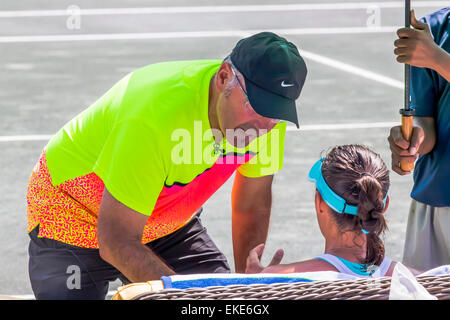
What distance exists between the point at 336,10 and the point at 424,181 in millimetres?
12963

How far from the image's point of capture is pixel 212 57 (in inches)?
492

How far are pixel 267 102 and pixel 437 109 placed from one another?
1.02 metres

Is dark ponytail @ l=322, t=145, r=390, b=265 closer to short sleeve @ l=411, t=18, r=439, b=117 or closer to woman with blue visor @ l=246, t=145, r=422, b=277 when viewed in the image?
woman with blue visor @ l=246, t=145, r=422, b=277

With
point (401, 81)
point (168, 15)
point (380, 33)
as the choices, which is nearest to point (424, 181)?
point (401, 81)

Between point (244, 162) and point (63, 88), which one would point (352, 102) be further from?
point (244, 162)

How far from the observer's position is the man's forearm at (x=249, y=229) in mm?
4328

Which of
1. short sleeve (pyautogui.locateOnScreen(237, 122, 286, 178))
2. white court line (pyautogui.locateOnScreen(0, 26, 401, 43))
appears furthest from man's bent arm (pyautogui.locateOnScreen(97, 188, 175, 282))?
white court line (pyautogui.locateOnScreen(0, 26, 401, 43))

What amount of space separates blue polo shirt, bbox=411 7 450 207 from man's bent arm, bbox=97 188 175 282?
1.42 meters

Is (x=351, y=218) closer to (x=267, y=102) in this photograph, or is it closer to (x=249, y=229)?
(x=267, y=102)

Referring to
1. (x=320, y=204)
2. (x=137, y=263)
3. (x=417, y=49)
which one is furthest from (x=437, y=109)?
(x=137, y=263)

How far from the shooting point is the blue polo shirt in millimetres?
3951

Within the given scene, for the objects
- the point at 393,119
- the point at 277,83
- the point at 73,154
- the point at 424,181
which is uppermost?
the point at 277,83

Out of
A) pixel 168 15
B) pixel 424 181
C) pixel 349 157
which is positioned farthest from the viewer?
pixel 168 15
